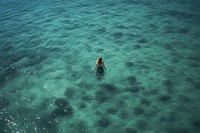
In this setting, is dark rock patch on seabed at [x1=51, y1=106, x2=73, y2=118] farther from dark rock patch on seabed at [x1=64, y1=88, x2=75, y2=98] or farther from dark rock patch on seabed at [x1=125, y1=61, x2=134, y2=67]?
dark rock patch on seabed at [x1=125, y1=61, x2=134, y2=67]

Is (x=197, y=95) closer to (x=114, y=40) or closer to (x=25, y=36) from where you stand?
(x=114, y=40)

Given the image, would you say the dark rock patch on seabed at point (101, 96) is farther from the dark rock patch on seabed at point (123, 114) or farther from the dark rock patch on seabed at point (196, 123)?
the dark rock patch on seabed at point (196, 123)

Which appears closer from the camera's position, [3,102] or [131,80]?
[3,102]

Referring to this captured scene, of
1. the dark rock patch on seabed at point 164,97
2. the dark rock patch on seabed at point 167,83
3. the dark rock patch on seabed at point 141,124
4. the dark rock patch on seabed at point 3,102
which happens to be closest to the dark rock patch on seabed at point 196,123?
the dark rock patch on seabed at point 164,97

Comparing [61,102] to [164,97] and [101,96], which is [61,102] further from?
[164,97]

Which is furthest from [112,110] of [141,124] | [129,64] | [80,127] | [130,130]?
[129,64]

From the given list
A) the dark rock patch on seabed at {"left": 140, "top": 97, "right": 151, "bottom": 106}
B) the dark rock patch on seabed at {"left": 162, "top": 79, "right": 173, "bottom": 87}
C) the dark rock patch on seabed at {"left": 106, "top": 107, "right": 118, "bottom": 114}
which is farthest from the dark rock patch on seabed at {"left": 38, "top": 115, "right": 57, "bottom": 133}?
the dark rock patch on seabed at {"left": 162, "top": 79, "right": 173, "bottom": 87}

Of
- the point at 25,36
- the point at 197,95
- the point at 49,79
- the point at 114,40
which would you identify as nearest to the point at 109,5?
the point at 114,40

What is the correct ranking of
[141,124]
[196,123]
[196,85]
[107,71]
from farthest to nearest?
[107,71]
[196,85]
[141,124]
[196,123]
